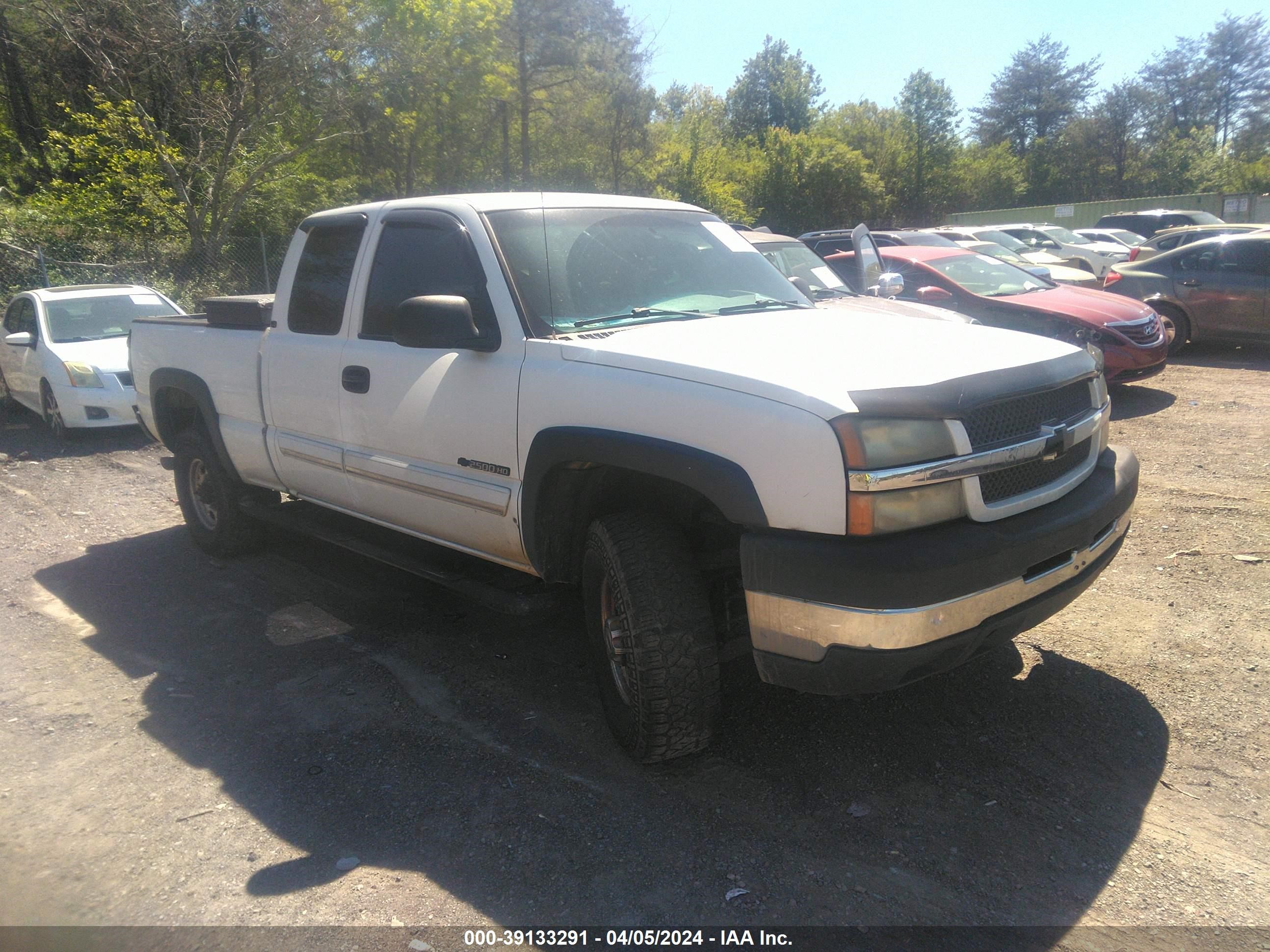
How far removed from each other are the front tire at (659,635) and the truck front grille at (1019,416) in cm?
99

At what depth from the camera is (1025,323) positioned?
9250 mm

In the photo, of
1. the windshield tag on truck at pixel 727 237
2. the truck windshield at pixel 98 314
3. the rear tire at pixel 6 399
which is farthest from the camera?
the rear tire at pixel 6 399

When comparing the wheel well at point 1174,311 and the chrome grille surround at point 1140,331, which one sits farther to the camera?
the wheel well at point 1174,311

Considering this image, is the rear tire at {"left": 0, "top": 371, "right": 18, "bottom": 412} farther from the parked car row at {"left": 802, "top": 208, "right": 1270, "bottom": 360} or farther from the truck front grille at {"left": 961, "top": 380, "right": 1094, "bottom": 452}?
the truck front grille at {"left": 961, "top": 380, "right": 1094, "bottom": 452}

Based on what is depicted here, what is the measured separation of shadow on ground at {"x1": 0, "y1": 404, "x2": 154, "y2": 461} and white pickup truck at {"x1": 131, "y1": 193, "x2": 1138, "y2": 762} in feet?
19.0

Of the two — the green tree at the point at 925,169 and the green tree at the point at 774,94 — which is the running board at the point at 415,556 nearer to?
the green tree at the point at 925,169

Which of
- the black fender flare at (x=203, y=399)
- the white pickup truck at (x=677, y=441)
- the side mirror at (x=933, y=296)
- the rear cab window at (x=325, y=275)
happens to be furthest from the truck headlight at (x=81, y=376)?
the side mirror at (x=933, y=296)

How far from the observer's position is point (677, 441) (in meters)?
2.93

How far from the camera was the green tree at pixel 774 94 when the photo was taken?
73.7 m

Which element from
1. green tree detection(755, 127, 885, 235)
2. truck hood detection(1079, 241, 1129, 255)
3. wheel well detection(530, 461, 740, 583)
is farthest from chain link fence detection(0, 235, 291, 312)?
green tree detection(755, 127, 885, 235)

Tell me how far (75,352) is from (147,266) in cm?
713

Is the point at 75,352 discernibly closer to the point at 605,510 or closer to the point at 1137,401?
the point at 605,510

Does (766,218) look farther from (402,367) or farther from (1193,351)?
(402,367)

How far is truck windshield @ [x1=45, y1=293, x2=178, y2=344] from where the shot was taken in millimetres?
10430
